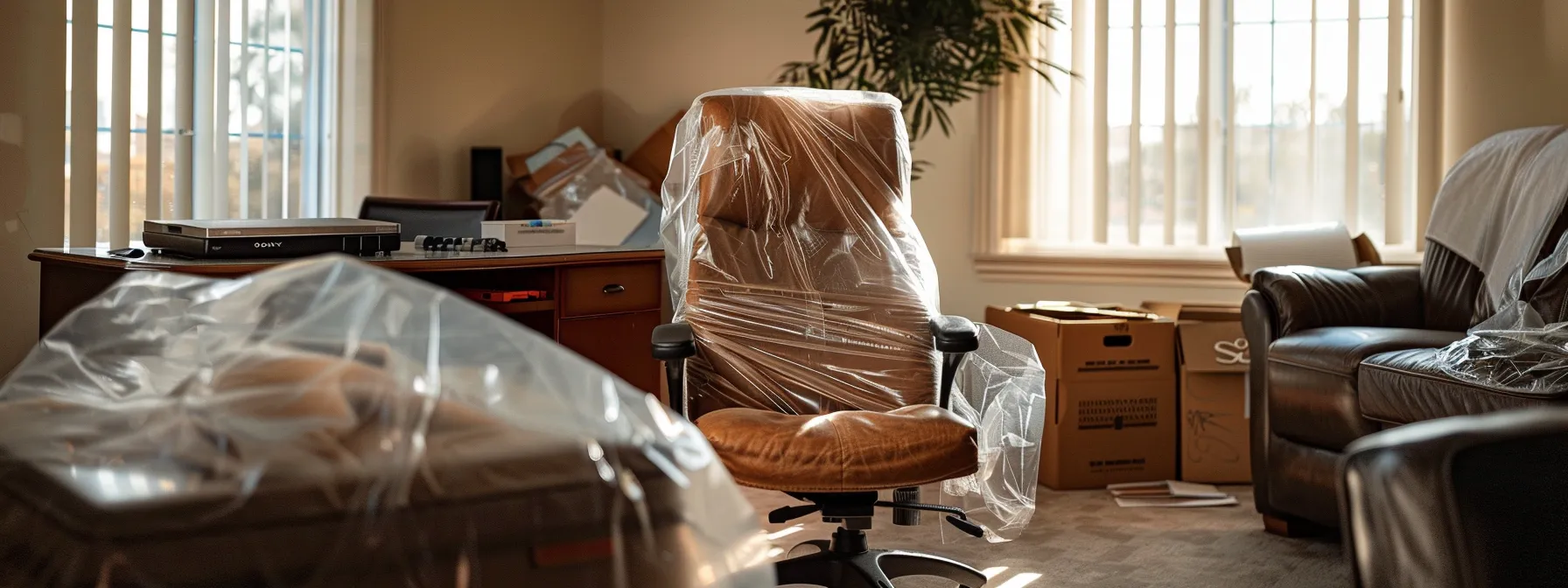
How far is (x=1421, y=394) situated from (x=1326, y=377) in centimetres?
28

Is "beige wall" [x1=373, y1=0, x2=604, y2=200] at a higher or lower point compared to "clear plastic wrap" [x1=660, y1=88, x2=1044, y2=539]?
higher

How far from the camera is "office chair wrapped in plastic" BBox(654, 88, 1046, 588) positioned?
94.8 inches

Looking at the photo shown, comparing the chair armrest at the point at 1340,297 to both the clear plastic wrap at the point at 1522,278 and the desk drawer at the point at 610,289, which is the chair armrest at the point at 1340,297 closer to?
the clear plastic wrap at the point at 1522,278

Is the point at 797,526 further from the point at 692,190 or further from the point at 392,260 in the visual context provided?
the point at 392,260

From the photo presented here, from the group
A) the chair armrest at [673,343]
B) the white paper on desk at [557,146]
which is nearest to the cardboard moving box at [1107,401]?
the chair armrest at [673,343]

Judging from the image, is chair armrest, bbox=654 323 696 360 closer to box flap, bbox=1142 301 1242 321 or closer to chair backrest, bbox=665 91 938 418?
chair backrest, bbox=665 91 938 418

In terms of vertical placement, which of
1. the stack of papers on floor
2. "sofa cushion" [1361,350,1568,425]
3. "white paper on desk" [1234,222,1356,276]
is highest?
"white paper on desk" [1234,222,1356,276]

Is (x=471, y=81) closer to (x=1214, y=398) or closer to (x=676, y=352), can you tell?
(x=676, y=352)

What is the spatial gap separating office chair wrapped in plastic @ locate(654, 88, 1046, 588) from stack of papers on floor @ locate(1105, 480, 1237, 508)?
0.82m

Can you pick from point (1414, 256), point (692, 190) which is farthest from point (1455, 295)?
point (692, 190)

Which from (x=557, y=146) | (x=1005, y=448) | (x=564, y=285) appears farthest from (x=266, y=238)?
(x=557, y=146)

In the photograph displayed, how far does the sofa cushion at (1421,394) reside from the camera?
2195 millimetres

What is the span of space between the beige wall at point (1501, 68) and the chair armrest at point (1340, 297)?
2.56 feet

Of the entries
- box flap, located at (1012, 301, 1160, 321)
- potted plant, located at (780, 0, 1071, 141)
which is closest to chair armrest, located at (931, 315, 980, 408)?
box flap, located at (1012, 301, 1160, 321)
